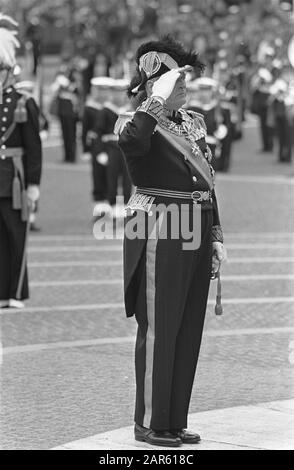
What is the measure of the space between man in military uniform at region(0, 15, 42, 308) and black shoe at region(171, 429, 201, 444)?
4518 millimetres

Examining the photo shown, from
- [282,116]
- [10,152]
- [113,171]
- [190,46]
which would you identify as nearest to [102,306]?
[10,152]

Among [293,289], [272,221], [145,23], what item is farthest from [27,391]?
[145,23]

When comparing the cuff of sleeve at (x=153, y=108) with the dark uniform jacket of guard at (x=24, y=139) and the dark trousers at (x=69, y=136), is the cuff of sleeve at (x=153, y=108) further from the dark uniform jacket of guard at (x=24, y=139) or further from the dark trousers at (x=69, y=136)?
the dark trousers at (x=69, y=136)

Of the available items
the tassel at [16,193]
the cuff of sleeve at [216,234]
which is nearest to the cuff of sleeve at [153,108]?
the cuff of sleeve at [216,234]

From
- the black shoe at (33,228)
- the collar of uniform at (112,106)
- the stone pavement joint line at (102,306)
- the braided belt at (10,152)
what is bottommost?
the black shoe at (33,228)

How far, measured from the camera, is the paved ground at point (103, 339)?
7.88 metres

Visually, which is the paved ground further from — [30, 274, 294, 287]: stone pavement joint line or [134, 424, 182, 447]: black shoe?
[134, 424, 182, 447]: black shoe

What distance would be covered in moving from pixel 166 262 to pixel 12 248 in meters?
4.62

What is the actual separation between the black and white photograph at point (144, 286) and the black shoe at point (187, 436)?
17 millimetres

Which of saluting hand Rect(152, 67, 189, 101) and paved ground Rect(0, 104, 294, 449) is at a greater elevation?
saluting hand Rect(152, 67, 189, 101)

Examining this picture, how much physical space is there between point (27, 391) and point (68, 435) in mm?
1153

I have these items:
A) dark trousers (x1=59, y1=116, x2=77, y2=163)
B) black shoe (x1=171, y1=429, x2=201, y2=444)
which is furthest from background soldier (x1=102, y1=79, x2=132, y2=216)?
black shoe (x1=171, y1=429, x2=201, y2=444)

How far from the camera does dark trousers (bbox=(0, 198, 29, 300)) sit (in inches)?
447
